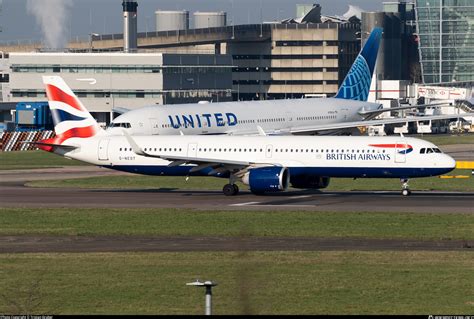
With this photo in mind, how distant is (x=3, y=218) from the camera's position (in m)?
49.4

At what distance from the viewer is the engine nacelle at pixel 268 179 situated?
58.6 metres

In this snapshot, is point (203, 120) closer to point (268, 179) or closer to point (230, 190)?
point (230, 190)

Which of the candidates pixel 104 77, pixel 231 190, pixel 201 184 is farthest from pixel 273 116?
pixel 104 77

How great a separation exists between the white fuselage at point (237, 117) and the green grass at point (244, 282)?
150 ft

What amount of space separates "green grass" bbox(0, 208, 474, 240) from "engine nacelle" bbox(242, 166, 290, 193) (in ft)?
23.4

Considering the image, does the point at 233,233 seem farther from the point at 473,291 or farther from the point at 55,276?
the point at 473,291

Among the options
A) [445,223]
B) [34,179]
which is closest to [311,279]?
[445,223]

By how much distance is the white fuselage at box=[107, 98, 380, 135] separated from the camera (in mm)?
83188

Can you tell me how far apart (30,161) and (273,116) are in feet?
72.2

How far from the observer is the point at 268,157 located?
2389 inches

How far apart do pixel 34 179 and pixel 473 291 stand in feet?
163

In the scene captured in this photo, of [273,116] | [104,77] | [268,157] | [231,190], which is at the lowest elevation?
[231,190]

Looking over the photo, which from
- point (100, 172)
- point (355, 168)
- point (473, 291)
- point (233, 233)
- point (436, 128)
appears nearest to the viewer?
point (473, 291)

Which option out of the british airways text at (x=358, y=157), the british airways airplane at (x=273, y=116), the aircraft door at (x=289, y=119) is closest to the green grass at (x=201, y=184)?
the british airways text at (x=358, y=157)
